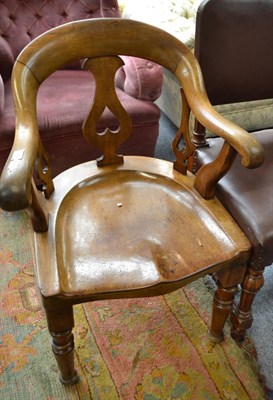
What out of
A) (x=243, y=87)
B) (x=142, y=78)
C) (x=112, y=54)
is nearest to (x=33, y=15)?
(x=142, y=78)

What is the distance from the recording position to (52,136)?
1.49 m

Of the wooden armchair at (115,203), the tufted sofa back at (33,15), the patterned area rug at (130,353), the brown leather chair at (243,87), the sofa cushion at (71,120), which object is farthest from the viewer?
the tufted sofa back at (33,15)

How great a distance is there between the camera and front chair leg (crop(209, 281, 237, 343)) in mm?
970

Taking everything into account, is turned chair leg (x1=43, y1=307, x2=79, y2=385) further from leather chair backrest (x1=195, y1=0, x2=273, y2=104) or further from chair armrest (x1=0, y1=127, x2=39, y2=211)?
leather chair backrest (x1=195, y1=0, x2=273, y2=104)

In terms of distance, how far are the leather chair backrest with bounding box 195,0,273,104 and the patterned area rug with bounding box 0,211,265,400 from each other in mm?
753

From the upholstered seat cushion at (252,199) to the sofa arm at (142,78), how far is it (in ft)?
2.03

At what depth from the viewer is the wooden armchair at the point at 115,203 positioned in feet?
2.58

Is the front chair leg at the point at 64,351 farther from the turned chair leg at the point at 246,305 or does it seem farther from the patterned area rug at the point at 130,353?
the turned chair leg at the point at 246,305

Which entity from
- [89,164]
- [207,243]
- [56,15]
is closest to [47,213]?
[89,164]

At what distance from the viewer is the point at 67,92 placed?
1621 mm

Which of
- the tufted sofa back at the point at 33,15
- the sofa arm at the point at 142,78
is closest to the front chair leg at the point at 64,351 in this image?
the sofa arm at the point at 142,78

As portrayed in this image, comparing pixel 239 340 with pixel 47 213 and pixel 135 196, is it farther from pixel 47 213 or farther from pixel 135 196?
pixel 47 213

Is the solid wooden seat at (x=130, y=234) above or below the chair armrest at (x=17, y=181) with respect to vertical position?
below

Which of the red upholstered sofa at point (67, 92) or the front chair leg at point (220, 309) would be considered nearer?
the front chair leg at point (220, 309)
